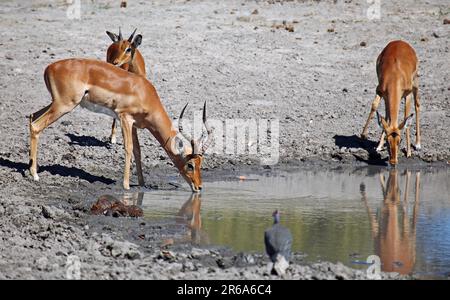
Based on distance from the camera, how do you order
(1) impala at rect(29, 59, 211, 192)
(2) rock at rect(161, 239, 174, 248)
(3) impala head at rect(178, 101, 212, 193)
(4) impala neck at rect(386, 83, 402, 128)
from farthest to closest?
(4) impala neck at rect(386, 83, 402, 128) < (1) impala at rect(29, 59, 211, 192) < (3) impala head at rect(178, 101, 212, 193) < (2) rock at rect(161, 239, 174, 248)

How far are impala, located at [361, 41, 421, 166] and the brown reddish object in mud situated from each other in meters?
5.20

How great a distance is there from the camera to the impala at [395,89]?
15188 mm

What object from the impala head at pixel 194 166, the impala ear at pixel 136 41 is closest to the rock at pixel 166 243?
the impala head at pixel 194 166

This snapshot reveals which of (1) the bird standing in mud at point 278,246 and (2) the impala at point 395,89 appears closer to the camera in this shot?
(1) the bird standing in mud at point 278,246

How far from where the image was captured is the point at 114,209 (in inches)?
445

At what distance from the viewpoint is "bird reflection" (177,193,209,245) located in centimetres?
1031

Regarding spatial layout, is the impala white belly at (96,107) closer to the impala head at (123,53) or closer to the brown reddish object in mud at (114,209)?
the impala head at (123,53)

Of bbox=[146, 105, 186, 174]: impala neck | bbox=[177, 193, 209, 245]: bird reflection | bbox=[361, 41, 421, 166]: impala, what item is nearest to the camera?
bbox=[177, 193, 209, 245]: bird reflection

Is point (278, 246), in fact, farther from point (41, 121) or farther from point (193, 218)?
point (41, 121)

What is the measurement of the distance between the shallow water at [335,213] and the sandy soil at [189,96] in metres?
0.69

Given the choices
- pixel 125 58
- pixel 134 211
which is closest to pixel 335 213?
pixel 134 211

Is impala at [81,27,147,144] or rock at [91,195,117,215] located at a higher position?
impala at [81,27,147,144]

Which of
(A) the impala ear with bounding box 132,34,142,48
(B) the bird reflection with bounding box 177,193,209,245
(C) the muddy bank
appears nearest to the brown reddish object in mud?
(C) the muddy bank

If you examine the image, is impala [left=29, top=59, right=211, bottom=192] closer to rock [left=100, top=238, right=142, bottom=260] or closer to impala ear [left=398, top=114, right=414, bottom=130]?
rock [left=100, top=238, right=142, bottom=260]
